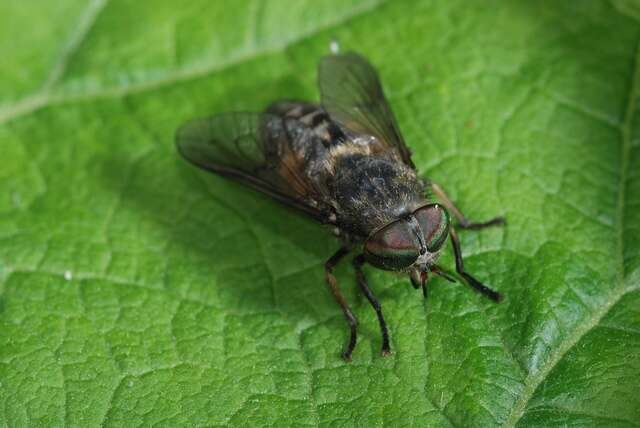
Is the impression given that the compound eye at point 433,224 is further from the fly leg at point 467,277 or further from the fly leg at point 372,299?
the fly leg at point 372,299

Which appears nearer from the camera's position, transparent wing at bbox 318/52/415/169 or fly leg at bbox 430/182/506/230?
fly leg at bbox 430/182/506/230

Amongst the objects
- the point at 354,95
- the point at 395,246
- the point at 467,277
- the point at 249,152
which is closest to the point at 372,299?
the point at 395,246

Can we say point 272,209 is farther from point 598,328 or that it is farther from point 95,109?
point 598,328

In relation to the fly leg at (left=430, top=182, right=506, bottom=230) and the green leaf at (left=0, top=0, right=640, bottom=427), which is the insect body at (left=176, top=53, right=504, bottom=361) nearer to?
the fly leg at (left=430, top=182, right=506, bottom=230)

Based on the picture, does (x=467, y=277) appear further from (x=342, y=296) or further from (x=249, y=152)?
(x=249, y=152)

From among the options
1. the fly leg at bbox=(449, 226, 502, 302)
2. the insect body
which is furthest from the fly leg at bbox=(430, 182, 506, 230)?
the fly leg at bbox=(449, 226, 502, 302)

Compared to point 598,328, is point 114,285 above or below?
below

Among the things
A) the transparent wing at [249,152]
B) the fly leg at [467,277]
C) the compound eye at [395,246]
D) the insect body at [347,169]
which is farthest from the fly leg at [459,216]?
the transparent wing at [249,152]

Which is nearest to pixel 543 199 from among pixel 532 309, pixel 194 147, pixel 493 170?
pixel 493 170

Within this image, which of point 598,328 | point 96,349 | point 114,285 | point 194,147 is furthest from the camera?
point 194,147
